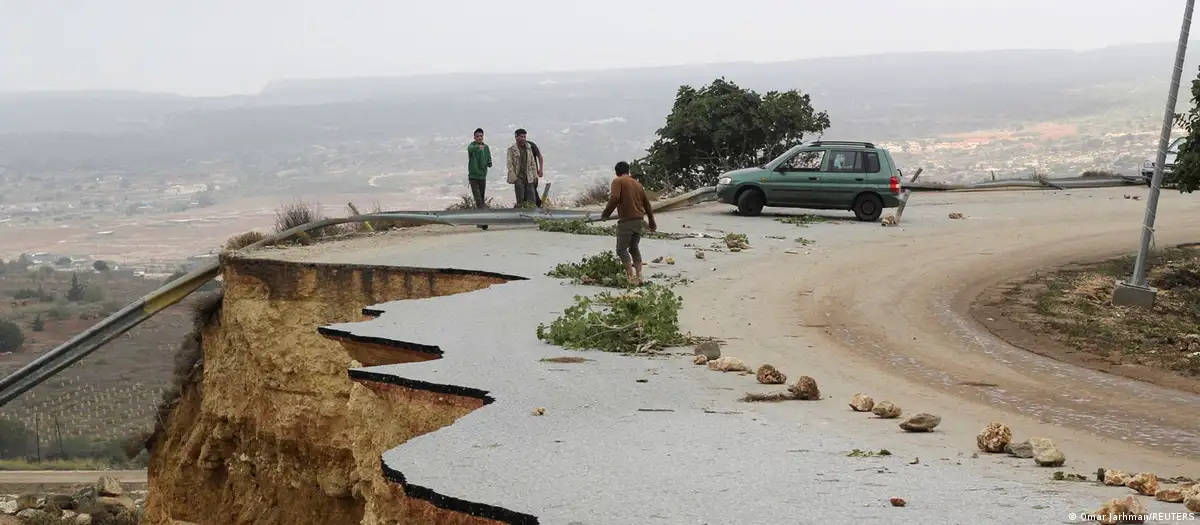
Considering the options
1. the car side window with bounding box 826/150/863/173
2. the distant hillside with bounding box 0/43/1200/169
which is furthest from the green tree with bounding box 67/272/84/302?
the car side window with bounding box 826/150/863/173

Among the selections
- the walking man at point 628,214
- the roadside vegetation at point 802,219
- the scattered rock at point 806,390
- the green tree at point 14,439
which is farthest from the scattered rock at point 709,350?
the green tree at point 14,439

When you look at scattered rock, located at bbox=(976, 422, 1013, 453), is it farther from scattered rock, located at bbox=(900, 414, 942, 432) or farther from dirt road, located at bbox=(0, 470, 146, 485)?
dirt road, located at bbox=(0, 470, 146, 485)

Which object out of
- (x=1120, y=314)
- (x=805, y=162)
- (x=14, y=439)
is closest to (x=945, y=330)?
(x=1120, y=314)

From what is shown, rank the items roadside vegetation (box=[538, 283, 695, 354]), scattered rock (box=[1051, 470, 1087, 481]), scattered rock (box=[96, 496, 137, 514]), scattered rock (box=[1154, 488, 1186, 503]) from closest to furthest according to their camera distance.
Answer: scattered rock (box=[1154, 488, 1186, 503]), scattered rock (box=[1051, 470, 1087, 481]), roadside vegetation (box=[538, 283, 695, 354]), scattered rock (box=[96, 496, 137, 514])

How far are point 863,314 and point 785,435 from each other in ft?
22.8

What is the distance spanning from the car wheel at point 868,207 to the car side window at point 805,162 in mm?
1005

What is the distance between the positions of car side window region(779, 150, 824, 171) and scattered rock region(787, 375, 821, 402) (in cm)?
1588

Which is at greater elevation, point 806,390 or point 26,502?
point 806,390

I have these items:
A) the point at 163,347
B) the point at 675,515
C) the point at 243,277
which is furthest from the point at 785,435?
the point at 163,347

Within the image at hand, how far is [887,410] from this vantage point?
10.7 m

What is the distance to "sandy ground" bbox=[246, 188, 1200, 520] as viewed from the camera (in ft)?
34.8

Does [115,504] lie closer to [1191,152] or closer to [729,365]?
[729,365]

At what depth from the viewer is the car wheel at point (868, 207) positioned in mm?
26672

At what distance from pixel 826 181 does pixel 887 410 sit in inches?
651
